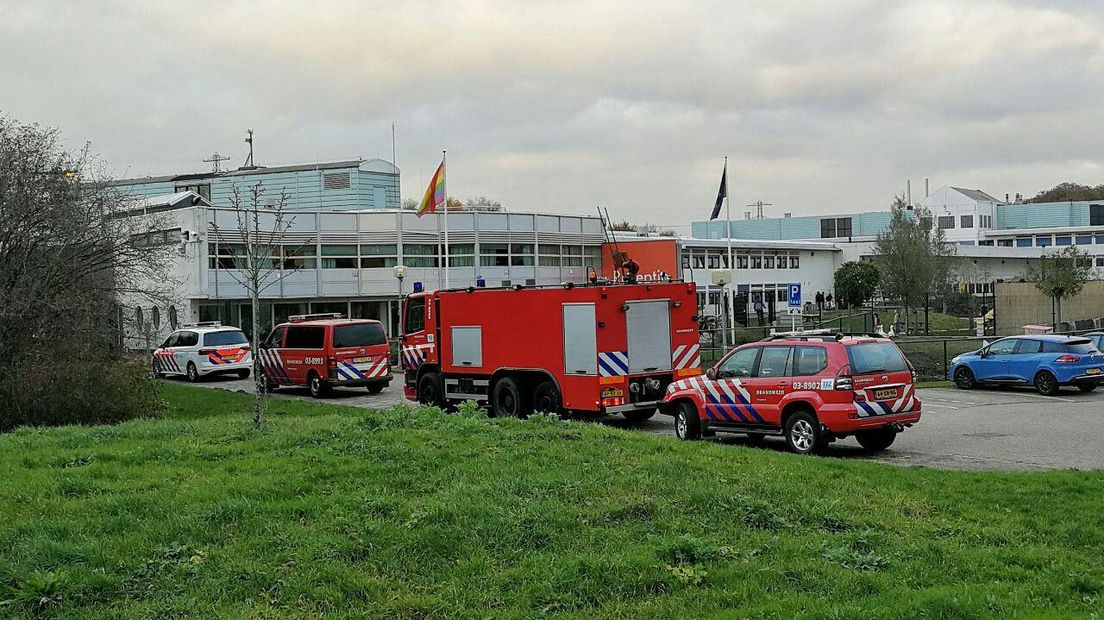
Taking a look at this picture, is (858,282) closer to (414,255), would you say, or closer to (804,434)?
(414,255)

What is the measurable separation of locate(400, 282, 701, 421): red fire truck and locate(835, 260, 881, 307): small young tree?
4816 centimetres

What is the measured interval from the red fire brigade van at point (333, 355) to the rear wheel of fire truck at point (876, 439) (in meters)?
15.8

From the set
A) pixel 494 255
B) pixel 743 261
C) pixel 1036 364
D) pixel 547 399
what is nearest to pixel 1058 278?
pixel 1036 364

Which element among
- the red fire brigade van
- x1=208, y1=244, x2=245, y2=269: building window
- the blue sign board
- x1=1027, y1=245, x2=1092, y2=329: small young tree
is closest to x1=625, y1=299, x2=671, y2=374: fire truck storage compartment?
the red fire brigade van

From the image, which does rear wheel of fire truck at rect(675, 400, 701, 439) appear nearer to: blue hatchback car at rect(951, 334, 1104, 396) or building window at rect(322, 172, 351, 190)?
blue hatchback car at rect(951, 334, 1104, 396)

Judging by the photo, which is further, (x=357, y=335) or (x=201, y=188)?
(x=201, y=188)

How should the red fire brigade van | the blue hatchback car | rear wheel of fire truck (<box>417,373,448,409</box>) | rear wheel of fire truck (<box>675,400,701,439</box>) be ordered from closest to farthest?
rear wheel of fire truck (<box>675,400,701,439</box>) < rear wheel of fire truck (<box>417,373,448,409</box>) < the blue hatchback car < the red fire brigade van

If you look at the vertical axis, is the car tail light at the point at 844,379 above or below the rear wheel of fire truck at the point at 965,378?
above

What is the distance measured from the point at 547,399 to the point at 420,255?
117 ft

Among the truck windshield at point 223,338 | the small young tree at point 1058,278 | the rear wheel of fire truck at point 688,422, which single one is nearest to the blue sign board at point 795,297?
the small young tree at point 1058,278

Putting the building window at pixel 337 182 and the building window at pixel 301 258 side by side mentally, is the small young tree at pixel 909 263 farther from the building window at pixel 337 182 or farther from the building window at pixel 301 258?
the building window at pixel 337 182

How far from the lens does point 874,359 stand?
50.3 feet

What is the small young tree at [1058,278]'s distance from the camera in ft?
148

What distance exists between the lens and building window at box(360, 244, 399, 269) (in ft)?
175
